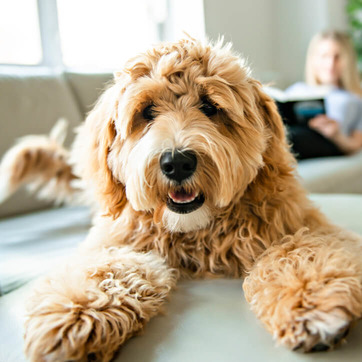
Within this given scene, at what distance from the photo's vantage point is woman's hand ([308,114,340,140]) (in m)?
3.61

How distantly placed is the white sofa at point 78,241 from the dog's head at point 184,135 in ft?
0.94

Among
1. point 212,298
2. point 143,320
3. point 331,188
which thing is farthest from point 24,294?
point 331,188

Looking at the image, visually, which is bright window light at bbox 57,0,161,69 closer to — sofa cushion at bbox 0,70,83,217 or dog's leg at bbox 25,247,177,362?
sofa cushion at bbox 0,70,83,217

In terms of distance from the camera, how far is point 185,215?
1.21 m

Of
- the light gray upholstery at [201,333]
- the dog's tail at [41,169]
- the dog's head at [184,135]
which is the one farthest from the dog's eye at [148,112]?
the dog's tail at [41,169]

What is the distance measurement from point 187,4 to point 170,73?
3.93 m

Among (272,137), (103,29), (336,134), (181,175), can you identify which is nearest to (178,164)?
(181,175)

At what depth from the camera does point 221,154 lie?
1.15m

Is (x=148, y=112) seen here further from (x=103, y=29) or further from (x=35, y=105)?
(x=103, y=29)

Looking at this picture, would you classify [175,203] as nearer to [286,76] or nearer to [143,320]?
[143,320]

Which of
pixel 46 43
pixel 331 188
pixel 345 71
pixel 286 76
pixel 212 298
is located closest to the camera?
pixel 212 298

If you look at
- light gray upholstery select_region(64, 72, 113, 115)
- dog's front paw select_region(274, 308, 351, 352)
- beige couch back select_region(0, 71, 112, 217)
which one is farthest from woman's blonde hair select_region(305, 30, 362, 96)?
dog's front paw select_region(274, 308, 351, 352)

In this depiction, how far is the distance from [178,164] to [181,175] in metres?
0.04

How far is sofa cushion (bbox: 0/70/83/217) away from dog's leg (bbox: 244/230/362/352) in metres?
1.84
